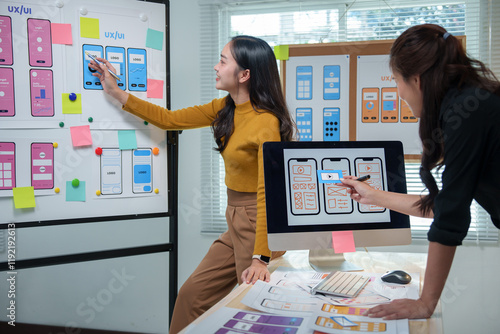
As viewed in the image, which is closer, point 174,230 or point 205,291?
point 205,291

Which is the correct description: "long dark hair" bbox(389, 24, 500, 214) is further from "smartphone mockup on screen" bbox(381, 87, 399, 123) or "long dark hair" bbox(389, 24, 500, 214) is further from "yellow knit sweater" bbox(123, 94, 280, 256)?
"smartphone mockup on screen" bbox(381, 87, 399, 123)

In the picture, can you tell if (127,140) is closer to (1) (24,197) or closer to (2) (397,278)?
(1) (24,197)

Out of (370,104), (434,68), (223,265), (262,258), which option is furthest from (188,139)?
(434,68)

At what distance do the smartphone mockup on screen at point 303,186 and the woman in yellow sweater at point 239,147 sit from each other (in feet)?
1.07

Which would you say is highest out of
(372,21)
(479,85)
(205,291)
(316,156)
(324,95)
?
(372,21)

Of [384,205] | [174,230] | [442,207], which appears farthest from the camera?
[174,230]

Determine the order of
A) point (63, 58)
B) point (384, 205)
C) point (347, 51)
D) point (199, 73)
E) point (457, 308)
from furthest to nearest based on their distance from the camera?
point (199, 73)
point (457, 308)
point (347, 51)
point (63, 58)
point (384, 205)

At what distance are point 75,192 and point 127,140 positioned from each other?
333 millimetres

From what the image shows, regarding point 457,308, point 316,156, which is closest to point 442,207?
point 316,156

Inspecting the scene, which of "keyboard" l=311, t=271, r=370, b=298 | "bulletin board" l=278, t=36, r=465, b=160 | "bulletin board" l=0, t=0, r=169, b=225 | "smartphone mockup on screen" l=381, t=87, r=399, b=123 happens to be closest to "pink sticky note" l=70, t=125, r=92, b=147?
"bulletin board" l=0, t=0, r=169, b=225

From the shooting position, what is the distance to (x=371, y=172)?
4.85 feet

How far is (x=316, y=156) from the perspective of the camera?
1.41 m

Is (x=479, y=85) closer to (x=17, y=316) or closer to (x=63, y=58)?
(x=63, y=58)

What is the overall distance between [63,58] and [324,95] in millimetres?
1351
